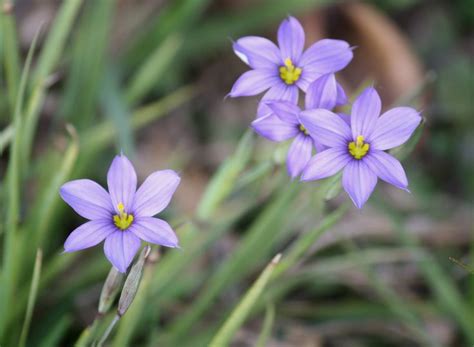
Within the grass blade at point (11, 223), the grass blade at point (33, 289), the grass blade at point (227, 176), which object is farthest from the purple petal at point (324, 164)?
the grass blade at point (11, 223)

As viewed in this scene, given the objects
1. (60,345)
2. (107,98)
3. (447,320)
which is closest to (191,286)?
(60,345)

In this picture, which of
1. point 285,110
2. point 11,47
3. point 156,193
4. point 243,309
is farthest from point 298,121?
point 11,47

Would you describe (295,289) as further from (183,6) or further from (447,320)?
(183,6)

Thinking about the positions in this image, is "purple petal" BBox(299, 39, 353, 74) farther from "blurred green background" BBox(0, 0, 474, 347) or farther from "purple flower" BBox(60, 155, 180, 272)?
"purple flower" BBox(60, 155, 180, 272)

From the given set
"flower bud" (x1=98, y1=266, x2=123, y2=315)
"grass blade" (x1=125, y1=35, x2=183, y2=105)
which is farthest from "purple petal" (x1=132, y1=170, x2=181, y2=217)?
"grass blade" (x1=125, y1=35, x2=183, y2=105)

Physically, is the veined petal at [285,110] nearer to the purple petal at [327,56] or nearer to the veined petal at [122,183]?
the purple petal at [327,56]
